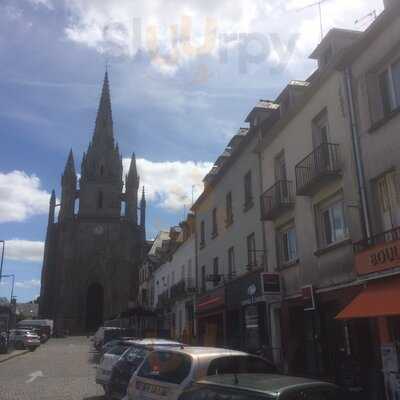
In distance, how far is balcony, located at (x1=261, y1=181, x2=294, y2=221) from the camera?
55.1 feet

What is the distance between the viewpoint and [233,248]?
23031mm

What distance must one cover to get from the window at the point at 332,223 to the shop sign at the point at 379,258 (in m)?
1.81

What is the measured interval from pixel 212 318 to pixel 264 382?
21706 mm

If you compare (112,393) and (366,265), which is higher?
(366,265)

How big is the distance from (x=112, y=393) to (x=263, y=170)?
1153cm

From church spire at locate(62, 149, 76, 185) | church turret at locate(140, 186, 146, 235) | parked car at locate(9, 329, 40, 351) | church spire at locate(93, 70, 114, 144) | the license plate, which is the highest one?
church spire at locate(93, 70, 114, 144)

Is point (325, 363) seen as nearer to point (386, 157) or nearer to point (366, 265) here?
point (366, 265)

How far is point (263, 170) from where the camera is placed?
19.8 metres

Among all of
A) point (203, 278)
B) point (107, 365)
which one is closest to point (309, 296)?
point (107, 365)

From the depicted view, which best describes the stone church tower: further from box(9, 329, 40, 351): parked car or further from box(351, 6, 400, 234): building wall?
box(351, 6, 400, 234): building wall

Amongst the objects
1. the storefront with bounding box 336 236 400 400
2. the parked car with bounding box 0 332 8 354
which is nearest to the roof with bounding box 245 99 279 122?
the storefront with bounding box 336 236 400 400

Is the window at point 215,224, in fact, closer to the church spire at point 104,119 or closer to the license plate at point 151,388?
the license plate at point 151,388

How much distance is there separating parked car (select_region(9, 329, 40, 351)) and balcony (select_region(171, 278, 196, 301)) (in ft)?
39.9

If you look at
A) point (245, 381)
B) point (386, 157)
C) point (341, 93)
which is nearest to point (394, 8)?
point (341, 93)
